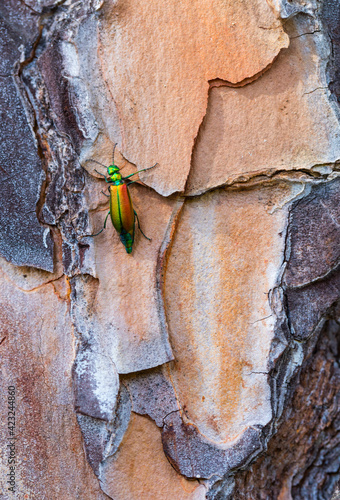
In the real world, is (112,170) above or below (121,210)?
above

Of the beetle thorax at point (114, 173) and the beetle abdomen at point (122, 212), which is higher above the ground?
the beetle thorax at point (114, 173)

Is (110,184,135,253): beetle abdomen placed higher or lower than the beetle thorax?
lower

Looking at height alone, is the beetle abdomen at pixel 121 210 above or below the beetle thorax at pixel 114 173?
below

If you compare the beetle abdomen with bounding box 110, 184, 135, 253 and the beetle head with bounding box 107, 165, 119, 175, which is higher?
the beetle head with bounding box 107, 165, 119, 175

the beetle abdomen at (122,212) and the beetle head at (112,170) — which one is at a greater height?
the beetle head at (112,170)

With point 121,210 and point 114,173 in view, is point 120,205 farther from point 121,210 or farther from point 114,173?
point 114,173

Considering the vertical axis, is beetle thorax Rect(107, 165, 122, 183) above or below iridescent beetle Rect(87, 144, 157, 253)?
above

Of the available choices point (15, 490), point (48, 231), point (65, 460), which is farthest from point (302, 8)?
point (15, 490)

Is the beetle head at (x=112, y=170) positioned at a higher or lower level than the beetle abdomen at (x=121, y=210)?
higher

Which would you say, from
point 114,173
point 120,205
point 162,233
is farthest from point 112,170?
point 162,233
